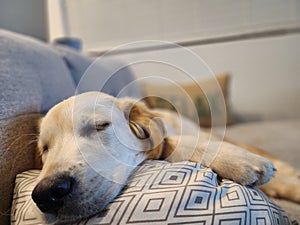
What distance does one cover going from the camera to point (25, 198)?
0.67 m

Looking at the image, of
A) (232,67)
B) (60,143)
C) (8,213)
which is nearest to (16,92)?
(60,143)

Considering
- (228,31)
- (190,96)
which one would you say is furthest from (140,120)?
(228,31)

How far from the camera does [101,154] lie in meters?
0.72

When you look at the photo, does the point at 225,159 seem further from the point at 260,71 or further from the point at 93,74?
the point at 260,71

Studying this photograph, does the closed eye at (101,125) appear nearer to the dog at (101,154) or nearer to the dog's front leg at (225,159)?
the dog at (101,154)

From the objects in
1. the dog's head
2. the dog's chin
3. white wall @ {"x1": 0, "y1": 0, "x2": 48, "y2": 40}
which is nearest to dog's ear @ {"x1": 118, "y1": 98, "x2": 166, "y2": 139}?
the dog's head

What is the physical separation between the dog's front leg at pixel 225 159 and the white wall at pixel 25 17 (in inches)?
101

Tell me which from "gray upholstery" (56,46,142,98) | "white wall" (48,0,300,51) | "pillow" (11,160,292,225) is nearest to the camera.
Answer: "pillow" (11,160,292,225)

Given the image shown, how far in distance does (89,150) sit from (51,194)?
16 centimetres

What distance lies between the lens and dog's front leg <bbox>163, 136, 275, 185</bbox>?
0.70 meters

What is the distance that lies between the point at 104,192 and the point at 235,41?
244 cm

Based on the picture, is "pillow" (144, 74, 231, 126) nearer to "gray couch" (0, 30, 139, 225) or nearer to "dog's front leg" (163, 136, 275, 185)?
"gray couch" (0, 30, 139, 225)

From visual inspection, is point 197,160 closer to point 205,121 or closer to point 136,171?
point 136,171

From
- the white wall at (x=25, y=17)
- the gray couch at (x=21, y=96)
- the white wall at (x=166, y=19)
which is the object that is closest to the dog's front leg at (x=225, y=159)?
the gray couch at (x=21, y=96)
